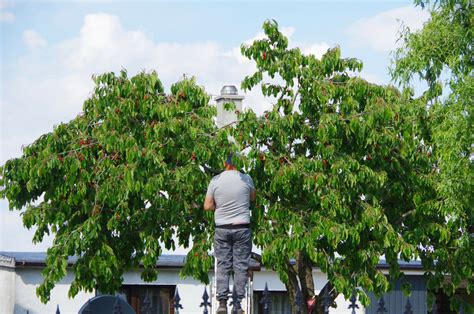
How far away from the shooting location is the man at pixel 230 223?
13258 millimetres

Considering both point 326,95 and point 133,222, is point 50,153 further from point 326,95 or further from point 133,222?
point 326,95

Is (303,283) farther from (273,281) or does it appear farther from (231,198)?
(231,198)

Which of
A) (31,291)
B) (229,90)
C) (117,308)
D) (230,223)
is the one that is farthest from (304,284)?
(117,308)

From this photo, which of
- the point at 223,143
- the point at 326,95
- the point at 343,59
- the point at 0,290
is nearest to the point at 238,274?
the point at 223,143

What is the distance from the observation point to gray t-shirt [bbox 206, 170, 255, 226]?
43.5ft

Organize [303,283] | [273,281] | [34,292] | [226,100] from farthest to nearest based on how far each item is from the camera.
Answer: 1. [273,281]
2. [34,292]
3. [303,283]
4. [226,100]

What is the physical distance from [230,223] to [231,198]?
1.07 ft

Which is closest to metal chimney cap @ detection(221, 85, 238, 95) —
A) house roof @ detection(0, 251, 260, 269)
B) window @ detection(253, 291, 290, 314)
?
house roof @ detection(0, 251, 260, 269)

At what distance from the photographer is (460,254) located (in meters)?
22.4

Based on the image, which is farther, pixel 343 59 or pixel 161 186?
pixel 343 59

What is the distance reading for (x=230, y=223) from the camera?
522 inches

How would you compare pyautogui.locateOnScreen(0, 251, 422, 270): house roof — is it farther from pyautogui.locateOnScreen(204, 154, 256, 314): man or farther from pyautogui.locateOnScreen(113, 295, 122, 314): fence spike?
pyautogui.locateOnScreen(113, 295, 122, 314): fence spike

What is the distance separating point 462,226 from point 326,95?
3856mm

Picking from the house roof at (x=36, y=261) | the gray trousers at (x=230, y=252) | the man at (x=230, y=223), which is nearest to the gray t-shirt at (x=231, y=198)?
the man at (x=230, y=223)
